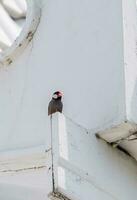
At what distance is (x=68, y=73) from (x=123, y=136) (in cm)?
38

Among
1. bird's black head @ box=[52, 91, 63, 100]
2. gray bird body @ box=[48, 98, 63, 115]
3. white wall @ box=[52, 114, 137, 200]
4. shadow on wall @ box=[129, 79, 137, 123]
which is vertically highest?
bird's black head @ box=[52, 91, 63, 100]

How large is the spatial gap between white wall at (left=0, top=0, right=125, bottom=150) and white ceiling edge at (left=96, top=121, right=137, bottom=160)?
24 mm

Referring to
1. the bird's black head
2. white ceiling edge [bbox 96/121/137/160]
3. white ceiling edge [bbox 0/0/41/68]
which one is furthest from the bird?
white ceiling edge [bbox 0/0/41/68]

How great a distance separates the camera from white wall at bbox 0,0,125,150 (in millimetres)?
2064

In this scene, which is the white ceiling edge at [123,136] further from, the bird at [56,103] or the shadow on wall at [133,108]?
the bird at [56,103]

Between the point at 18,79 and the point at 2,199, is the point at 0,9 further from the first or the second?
the point at 2,199

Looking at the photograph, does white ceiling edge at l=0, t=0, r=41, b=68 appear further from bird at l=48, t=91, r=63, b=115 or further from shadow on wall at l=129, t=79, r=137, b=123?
shadow on wall at l=129, t=79, r=137, b=123

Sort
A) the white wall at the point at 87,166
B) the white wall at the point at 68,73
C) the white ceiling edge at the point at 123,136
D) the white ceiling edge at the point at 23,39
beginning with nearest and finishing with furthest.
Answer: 1. the white wall at the point at 87,166
2. the white ceiling edge at the point at 123,136
3. the white wall at the point at 68,73
4. the white ceiling edge at the point at 23,39

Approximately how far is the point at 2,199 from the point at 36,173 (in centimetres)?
18

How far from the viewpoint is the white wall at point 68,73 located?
2.06 m

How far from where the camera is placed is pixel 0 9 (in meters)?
2.81

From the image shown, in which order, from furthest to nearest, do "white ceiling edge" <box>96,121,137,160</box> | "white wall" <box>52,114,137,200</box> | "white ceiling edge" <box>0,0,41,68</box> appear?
"white ceiling edge" <box>0,0,41,68</box>, "white ceiling edge" <box>96,121,137,160</box>, "white wall" <box>52,114,137,200</box>

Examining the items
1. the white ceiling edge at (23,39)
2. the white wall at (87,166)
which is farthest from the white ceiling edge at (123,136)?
the white ceiling edge at (23,39)

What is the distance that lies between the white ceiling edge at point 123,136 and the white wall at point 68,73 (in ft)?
0.08
